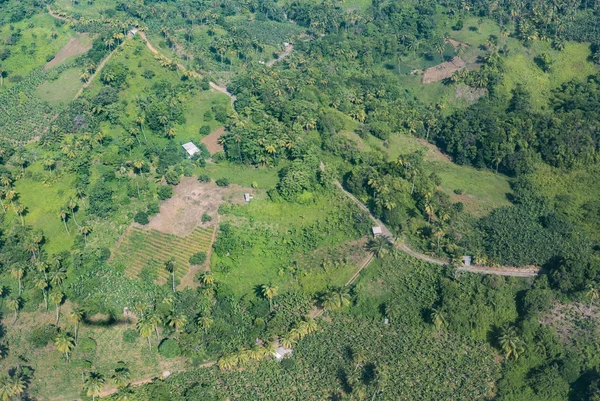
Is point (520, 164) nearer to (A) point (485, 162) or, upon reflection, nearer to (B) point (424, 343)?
(A) point (485, 162)

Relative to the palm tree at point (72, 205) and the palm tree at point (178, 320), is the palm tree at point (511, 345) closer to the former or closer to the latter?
the palm tree at point (178, 320)

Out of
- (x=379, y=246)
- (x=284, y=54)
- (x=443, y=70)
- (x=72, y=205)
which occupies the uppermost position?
(x=379, y=246)

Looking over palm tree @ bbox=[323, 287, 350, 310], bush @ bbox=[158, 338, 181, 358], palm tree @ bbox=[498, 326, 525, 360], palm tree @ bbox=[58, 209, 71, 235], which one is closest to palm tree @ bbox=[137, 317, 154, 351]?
bush @ bbox=[158, 338, 181, 358]

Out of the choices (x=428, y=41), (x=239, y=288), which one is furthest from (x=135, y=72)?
(x=428, y=41)

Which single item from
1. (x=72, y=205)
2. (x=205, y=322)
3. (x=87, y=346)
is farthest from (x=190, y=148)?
(x=87, y=346)

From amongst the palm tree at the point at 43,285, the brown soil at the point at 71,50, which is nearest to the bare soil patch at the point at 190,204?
the palm tree at the point at 43,285

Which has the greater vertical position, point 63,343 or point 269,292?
point 269,292

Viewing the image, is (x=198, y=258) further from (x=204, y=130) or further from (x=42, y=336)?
(x=204, y=130)
